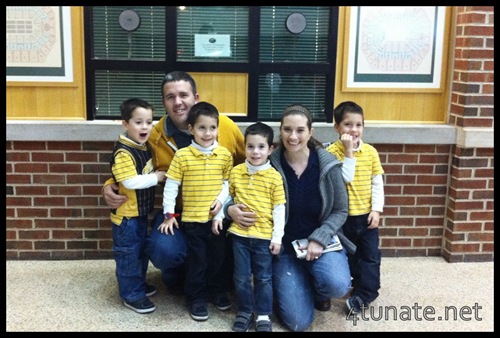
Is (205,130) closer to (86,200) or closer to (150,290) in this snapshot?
(150,290)

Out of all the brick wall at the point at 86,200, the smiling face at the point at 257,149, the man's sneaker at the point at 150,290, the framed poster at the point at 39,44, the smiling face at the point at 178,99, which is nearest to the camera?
the smiling face at the point at 257,149

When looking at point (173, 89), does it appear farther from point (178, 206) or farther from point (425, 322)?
point (425, 322)

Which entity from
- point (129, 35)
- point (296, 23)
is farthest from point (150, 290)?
point (296, 23)

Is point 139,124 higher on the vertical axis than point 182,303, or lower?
higher

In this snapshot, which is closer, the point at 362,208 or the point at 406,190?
the point at 362,208

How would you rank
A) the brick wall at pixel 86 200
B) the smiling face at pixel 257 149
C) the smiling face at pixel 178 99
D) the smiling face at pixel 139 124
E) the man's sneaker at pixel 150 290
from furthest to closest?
the brick wall at pixel 86 200 < the man's sneaker at pixel 150 290 < the smiling face at pixel 178 99 < the smiling face at pixel 139 124 < the smiling face at pixel 257 149

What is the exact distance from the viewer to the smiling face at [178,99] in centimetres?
317

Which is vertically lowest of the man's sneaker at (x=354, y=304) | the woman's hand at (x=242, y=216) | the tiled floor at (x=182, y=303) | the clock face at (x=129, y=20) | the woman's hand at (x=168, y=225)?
the tiled floor at (x=182, y=303)

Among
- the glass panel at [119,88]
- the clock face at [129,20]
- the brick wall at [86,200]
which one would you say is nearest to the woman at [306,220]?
the brick wall at [86,200]

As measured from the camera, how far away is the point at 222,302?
3242mm

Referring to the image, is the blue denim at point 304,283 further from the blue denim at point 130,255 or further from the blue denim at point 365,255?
the blue denim at point 130,255

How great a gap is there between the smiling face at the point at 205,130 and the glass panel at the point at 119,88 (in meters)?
0.94

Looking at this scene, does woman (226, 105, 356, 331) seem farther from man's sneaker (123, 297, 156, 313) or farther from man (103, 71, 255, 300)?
man's sneaker (123, 297, 156, 313)

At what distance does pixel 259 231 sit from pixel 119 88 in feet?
5.03
